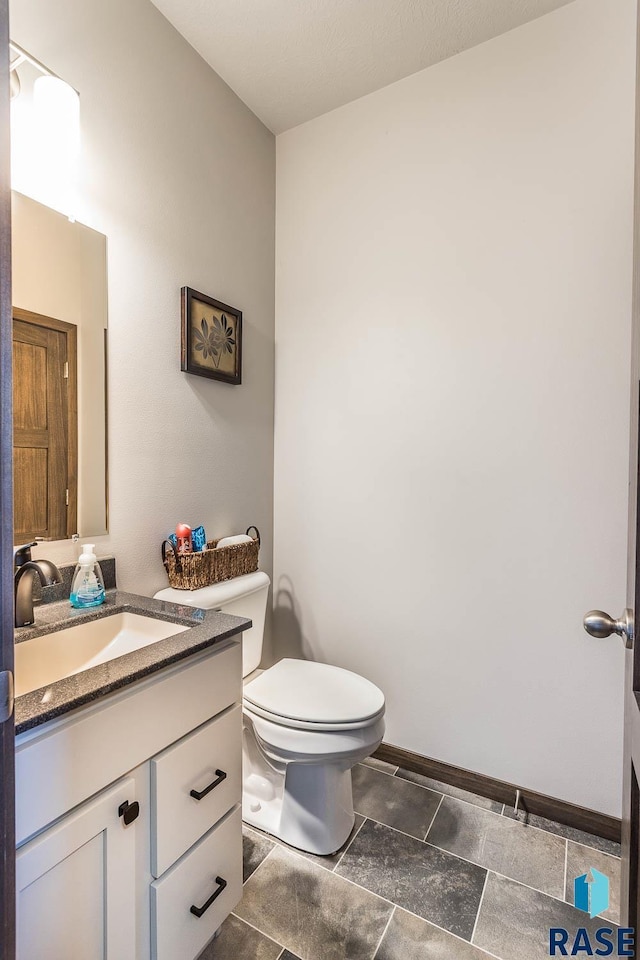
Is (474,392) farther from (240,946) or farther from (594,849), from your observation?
(240,946)

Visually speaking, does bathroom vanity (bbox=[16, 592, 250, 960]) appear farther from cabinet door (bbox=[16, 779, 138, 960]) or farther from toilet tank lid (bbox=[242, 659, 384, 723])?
toilet tank lid (bbox=[242, 659, 384, 723])

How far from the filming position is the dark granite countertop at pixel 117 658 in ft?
2.46

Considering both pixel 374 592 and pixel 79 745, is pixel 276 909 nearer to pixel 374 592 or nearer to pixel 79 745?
pixel 79 745

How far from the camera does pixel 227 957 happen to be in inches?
44.5

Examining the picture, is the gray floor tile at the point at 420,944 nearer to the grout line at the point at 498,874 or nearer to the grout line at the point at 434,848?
the grout line at the point at 434,848

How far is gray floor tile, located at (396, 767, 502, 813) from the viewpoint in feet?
5.48

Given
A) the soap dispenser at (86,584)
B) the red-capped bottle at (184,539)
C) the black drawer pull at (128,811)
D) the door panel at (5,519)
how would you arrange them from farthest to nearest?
the red-capped bottle at (184,539)
the soap dispenser at (86,584)
the black drawer pull at (128,811)
the door panel at (5,519)

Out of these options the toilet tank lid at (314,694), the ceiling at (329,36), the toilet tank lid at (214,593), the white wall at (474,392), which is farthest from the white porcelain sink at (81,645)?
the ceiling at (329,36)

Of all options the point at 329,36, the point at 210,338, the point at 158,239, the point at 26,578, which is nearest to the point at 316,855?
the point at 26,578

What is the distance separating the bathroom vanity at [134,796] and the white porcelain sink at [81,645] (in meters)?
0.02

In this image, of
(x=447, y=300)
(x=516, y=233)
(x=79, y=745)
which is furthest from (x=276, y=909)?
(x=516, y=233)

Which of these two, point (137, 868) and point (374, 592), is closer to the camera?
point (137, 868)

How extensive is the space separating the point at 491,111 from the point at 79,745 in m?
2.22

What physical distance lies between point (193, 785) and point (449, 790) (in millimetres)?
1165
